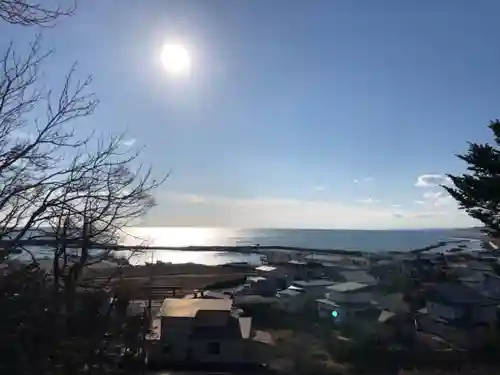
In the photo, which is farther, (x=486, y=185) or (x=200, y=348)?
(x=200, y=348)

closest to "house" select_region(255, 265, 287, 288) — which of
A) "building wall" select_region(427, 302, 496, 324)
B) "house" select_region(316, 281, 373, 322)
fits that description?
"house" select_region(316, 281, 373, 322)

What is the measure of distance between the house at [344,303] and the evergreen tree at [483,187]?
9.50 meters

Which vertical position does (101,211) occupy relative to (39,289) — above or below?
above

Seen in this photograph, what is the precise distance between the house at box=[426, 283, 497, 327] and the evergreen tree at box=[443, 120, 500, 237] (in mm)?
9594

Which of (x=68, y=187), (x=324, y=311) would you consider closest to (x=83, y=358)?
(x=68, y=187)

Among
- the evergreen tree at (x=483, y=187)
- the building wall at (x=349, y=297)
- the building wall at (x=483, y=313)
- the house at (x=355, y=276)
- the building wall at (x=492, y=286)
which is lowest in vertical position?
the building wall at (x=483, y=313)

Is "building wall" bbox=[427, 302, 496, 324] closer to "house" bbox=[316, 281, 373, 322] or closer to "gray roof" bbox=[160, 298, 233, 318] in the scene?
"house" bbox=[316, 281, 373, 322]

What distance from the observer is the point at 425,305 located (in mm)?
17922

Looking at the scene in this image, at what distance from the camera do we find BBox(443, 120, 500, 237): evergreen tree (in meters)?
6.79

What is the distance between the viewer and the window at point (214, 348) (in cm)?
1158

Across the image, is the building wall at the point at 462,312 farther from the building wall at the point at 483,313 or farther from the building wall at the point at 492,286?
the building wall at the point at 492,286

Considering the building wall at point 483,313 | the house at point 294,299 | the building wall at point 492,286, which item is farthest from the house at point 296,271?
the building wall at point 483,313

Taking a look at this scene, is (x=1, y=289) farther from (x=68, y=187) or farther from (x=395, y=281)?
(x=395, y=281)

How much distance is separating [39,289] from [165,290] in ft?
65.9
